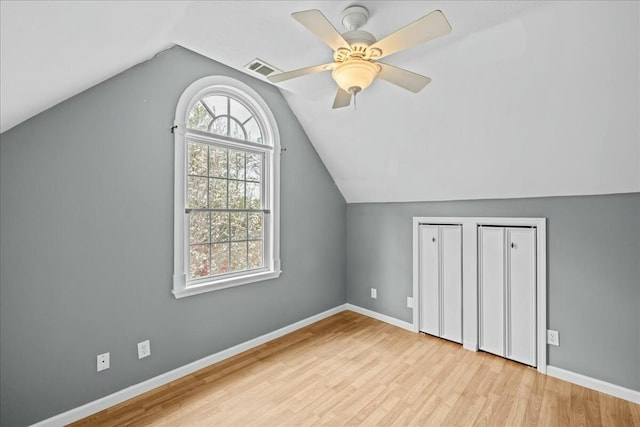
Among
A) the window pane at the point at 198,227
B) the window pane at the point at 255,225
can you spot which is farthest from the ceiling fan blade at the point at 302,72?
the window pane at the point at 255,225

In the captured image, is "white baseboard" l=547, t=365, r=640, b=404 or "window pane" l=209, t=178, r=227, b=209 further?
"window pane" l=209, t=178, r=227, b=209

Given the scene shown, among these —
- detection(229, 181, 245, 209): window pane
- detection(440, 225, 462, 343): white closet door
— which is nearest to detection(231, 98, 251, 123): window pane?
detection(229, 181, 245, 209): window pane

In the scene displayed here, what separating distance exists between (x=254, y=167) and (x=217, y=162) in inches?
16.8

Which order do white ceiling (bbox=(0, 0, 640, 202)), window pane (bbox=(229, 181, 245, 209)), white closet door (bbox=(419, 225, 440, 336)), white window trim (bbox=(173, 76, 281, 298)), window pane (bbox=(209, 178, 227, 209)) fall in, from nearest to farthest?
white ceiling (bbox=(0, 0, 640, 202)), white window trim (bbox=(173, 76, 281, 298)), window pane (bbox=(209, 178, 227, 209)), window pane (bbox=(229, 181, 245, 209)), white closet door (bbox=(419, 225, 440, 336))

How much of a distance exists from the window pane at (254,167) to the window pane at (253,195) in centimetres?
6

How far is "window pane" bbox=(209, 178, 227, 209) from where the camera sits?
2.85 metres

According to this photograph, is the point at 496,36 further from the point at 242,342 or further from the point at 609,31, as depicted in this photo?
the point at 242,342

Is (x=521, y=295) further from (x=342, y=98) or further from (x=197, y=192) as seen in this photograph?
(x=197, y=192)

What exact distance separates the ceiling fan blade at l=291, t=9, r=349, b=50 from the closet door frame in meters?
2.26

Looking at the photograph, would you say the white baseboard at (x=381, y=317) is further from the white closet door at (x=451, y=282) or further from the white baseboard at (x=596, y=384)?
the white baseboard at (x=596, y=384)

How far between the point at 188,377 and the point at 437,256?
2.69m

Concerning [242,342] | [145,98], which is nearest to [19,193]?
[145,98]

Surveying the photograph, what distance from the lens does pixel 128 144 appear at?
2.28 m

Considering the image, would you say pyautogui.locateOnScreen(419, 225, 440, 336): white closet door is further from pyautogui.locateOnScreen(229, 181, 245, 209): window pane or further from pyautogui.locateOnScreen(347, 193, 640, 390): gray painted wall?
pyautogui.locateOnScreen(229, 181, 245, 209): window pane
